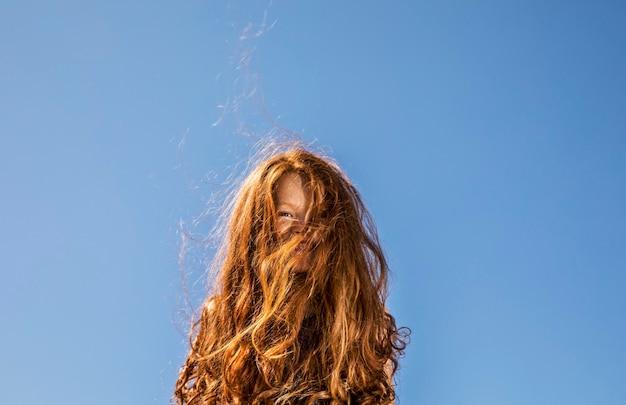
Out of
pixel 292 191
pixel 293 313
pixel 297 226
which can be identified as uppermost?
pixel 292 191

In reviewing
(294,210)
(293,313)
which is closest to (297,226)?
(294,210)

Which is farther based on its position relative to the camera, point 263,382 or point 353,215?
point 353,215

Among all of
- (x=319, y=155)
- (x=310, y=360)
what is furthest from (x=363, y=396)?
(x=319, y=155)

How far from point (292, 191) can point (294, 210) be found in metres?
0.08

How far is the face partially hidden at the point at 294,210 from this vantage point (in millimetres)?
3107

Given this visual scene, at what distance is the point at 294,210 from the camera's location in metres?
3.16

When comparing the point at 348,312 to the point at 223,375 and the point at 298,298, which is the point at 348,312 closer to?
the point at 298,298

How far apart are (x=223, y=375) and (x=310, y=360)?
32 cm

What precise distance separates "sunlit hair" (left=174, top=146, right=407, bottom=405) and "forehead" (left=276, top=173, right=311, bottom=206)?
0.02 meters

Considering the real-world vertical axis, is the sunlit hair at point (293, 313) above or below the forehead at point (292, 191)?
below

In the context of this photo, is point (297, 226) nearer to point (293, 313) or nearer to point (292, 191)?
point (292, 191)

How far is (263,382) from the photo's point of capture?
3070mm

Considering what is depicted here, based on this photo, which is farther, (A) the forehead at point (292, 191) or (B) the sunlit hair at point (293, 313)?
(A) the forehead at point (292, 191)

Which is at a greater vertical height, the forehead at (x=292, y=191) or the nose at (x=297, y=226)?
the forehead at (x=292, y=191)
